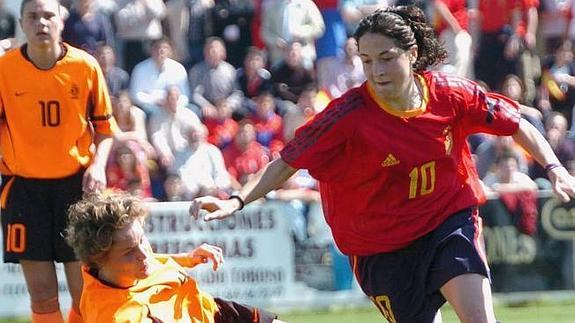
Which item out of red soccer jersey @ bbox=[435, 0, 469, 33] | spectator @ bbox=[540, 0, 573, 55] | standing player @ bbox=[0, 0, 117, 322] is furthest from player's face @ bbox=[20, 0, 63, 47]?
spectator @ bbox=[540, 0, 573, 55]

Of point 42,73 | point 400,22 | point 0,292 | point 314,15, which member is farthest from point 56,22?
point 314,15

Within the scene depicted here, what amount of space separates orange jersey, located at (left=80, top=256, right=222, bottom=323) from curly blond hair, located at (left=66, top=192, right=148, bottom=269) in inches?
5.1

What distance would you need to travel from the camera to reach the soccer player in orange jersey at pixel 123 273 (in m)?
5.52

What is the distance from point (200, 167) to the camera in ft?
41.8

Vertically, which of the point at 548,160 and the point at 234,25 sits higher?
the point at 234,25

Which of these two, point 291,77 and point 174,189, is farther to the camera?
point 291,77

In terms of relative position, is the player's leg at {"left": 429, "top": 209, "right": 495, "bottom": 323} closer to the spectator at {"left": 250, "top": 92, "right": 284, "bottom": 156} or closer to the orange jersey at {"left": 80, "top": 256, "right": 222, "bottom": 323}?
the orange jersey at {"left": 80, "top": 256, "right": 222, "bottom": 323}

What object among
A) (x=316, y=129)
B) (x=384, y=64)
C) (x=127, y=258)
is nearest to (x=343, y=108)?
(x=316, y=129)

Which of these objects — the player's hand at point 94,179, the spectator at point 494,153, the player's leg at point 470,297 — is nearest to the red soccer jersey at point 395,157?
the player's leg at point 470,297

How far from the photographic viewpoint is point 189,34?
1427cm

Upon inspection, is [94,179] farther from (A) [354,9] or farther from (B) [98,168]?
(A) [354,9]

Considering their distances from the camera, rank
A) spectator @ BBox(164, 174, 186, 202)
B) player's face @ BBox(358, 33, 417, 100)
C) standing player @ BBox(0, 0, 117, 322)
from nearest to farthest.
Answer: player's face @ BBox(358, 33, 417, 100)
standing player @ BBox(0, 0, 117, 322)
spectator @ BBox(164, 174, 186, 202)

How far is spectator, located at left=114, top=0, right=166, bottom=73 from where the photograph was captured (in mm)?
13930

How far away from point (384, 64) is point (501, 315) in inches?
211
